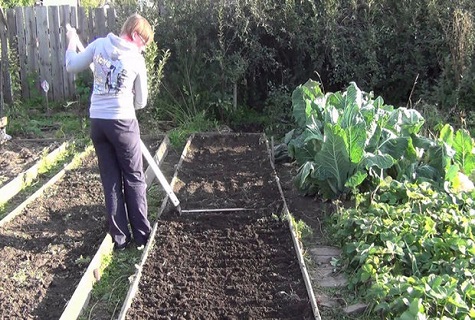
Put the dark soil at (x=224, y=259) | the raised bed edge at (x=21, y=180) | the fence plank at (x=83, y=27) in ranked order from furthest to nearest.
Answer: the fence plank at (x=83, y=27) < the raised bed edge at (x=21, y=180) < the dark soil at (x=224, y=259)

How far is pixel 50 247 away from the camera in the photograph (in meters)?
4.94

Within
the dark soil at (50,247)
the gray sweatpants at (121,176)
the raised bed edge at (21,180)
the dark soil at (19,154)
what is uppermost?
the gray sweatpants at (121,176)

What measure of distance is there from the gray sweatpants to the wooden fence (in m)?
5.73

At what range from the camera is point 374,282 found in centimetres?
403

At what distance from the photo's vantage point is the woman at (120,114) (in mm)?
4758

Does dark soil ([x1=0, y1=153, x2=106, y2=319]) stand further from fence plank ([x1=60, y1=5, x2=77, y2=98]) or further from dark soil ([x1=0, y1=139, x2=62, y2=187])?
fence plank ([x1=60, y1=5, x2=77, y2=98])

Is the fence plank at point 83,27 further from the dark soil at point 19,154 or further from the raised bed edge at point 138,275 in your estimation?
the raised bed edge at point 138,275

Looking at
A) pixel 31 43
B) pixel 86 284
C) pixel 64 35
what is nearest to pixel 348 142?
pixel 86 284

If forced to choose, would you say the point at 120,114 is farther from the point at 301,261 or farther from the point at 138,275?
the point at 301,261

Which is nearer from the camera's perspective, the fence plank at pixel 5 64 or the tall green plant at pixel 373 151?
the tall green plant at pixel 373 151

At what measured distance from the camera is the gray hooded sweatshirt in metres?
4.74

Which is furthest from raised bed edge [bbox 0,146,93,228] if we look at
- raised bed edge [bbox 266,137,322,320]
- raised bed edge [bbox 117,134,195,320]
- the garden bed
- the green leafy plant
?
the green leafy plant

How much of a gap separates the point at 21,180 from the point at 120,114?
7.90ft

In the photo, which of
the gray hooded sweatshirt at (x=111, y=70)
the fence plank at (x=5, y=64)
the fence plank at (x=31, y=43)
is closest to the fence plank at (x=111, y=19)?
the fence plank at (x=31, y=43)
